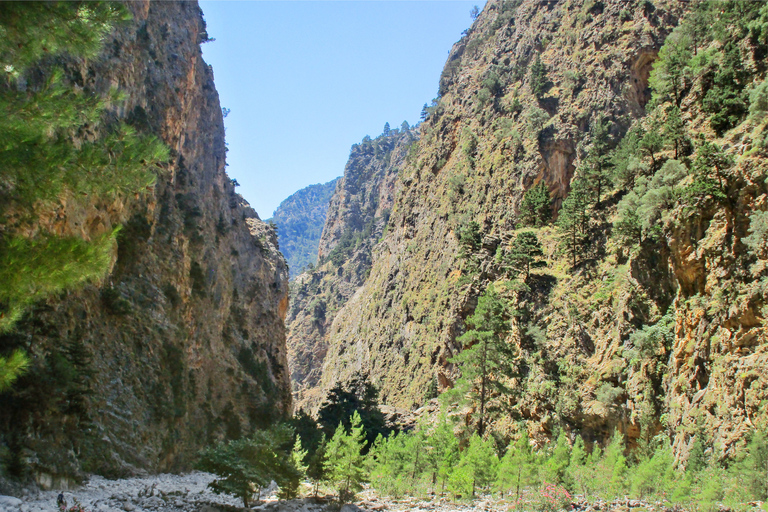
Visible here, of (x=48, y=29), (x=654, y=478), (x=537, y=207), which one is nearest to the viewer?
(x=48, y=29)

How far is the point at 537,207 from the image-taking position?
44.2 meters

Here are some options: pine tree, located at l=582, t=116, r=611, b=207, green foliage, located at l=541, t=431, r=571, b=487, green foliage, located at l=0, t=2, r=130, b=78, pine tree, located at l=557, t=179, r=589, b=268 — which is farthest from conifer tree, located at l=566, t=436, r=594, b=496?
pine tree, located at l=582, t=116, r=611, b=207

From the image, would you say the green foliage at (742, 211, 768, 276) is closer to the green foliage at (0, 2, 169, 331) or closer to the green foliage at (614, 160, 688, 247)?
the green foliage at (614, 160, 688, 247)

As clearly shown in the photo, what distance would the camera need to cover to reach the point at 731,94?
26375 millimetres

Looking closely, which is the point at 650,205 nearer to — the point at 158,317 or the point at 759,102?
the point at 759,102

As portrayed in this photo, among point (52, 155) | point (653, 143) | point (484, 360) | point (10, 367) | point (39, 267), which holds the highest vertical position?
point (653, 143)

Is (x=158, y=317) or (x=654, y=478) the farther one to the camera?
(x=158, y=317)

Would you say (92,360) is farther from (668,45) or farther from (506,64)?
(506,64)

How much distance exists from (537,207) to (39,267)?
42163 millimetres

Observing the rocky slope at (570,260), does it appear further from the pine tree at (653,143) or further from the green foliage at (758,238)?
the green foliage at (758,238)

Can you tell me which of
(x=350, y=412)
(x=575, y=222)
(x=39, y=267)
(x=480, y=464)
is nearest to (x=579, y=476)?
(x=480, y=464)

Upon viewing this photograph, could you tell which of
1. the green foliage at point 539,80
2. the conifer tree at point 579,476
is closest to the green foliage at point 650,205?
the conifer tree at point 579,476

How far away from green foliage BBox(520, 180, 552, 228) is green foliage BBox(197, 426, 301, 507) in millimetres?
33124

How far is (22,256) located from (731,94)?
31.5m
